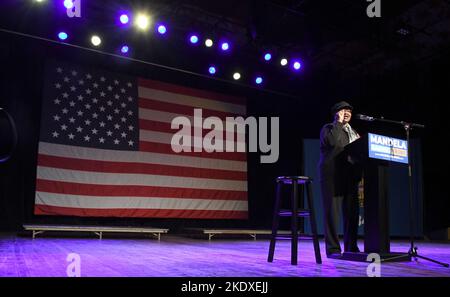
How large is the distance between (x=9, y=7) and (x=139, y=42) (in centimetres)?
181

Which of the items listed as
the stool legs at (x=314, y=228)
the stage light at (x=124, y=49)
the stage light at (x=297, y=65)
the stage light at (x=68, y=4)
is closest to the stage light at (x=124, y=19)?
the stage light at (x=124, y=49)

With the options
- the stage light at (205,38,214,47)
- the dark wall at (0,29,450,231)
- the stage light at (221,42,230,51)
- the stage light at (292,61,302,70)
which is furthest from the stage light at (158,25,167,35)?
the stage light at (292,61,302,70)

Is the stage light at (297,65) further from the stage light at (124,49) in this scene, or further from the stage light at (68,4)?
the stage light at (68,4)

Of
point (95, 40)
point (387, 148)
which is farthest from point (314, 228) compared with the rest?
point (95, 40)

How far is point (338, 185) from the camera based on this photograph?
3.59 meters

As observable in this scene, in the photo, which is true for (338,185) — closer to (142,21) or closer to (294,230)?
(294,230)

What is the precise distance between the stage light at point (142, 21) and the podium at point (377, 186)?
13.6ft

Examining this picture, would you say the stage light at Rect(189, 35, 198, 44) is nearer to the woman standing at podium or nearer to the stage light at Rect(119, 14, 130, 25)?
the stage light at Rect(119, 14, 130, 25)

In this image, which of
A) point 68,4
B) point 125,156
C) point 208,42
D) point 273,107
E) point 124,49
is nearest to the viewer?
point 68,4

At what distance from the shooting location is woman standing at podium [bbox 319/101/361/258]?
3.54 metres

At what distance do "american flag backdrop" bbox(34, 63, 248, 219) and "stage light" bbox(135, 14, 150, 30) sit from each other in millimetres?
1339

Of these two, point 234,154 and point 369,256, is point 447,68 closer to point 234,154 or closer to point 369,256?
point 234,154

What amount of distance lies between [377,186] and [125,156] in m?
4.94

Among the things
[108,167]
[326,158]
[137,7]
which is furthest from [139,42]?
[326,158]
